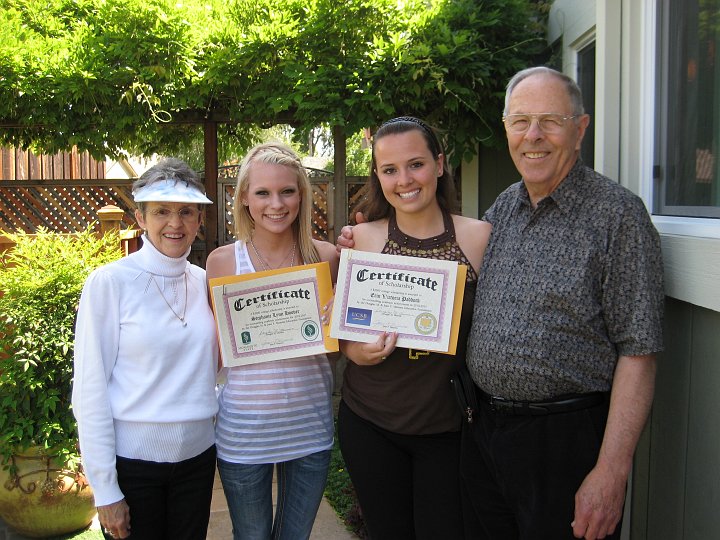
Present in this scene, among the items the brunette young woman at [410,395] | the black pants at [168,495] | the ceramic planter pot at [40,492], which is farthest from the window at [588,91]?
the ceramic planter pot at [40,492]

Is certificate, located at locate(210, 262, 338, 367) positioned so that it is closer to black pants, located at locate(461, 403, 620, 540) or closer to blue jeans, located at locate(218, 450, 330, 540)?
blue jeans, located at locate(218, 450, 330, 540)

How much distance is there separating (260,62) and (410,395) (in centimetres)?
366

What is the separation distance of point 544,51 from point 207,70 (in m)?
2.59

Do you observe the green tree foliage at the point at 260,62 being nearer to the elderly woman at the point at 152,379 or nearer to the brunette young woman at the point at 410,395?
the brunette young woman at the point at 410,395

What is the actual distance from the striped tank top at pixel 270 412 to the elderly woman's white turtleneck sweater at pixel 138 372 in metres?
0.10

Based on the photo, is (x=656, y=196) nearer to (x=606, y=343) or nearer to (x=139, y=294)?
(x=606, y=343)

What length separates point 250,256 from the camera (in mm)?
2385

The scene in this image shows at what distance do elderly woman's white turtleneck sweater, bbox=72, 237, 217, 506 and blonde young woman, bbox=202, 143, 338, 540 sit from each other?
13 cm

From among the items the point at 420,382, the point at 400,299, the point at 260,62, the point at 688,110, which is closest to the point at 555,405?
the point at 420,382

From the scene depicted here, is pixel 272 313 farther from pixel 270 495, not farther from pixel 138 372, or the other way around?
pixel 270 495

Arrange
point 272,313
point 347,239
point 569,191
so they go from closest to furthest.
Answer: point 569,191, point 272,313, point 347,239

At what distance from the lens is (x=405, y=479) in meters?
2.24

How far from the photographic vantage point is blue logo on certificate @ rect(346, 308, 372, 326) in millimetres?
2160

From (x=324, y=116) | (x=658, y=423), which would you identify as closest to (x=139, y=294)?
(x=658, y=423)
